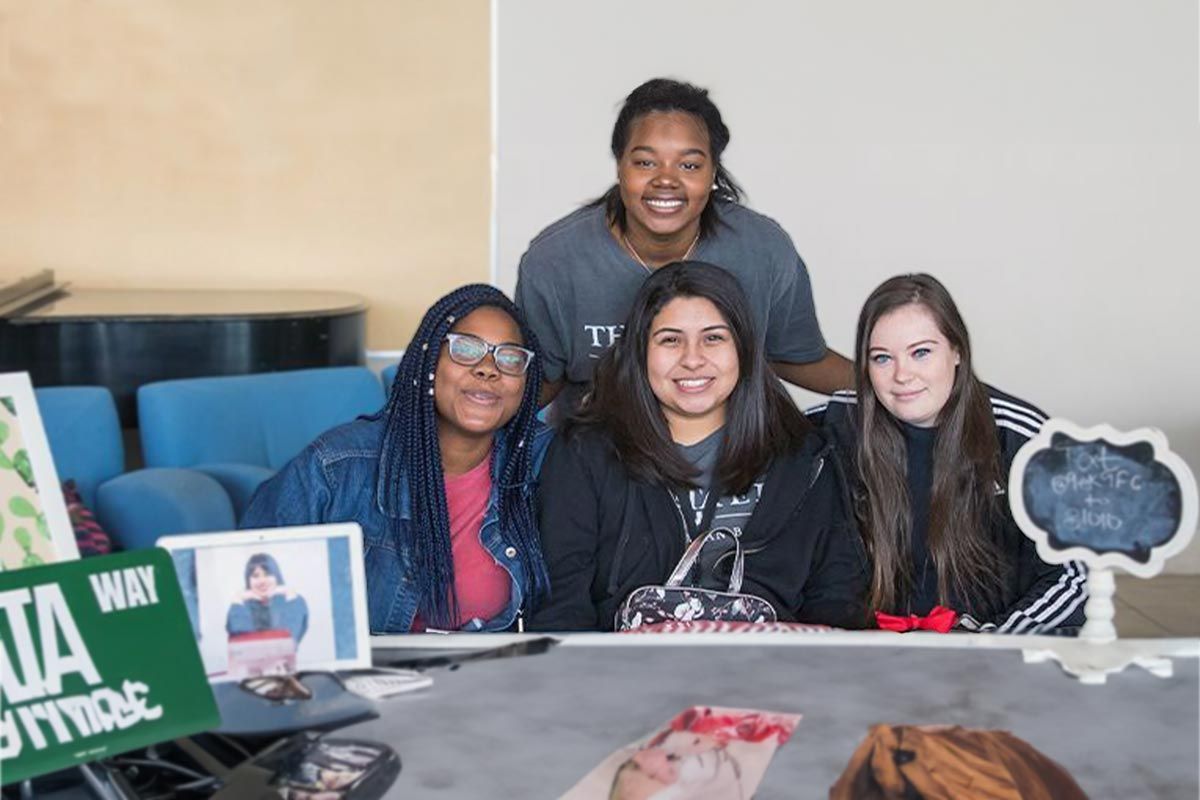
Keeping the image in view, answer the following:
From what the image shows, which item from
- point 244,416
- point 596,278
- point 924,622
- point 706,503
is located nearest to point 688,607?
point 706,503

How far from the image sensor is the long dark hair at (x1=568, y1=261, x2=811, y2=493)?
8.55ft

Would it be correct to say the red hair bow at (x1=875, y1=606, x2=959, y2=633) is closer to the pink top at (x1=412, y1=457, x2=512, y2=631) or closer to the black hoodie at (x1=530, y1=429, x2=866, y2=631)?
the black hoodie at (x1=530, y1=429, x2=866, y2=631)

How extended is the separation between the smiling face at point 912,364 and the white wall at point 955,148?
10.3 ft

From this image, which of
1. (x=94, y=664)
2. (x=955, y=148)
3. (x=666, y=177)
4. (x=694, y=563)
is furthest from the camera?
(x=955, y=148)

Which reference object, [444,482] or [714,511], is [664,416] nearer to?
[714,511]

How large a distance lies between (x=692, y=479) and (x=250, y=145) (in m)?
3.60

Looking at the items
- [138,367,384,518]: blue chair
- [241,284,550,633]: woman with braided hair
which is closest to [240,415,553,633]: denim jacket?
[241,284,550,633]: woman with braided hair

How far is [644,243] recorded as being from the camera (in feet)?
10.5

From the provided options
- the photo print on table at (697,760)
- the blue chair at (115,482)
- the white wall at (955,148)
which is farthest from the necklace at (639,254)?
the white wall at (955,148)

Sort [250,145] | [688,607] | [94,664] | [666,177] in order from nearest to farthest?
[94,664] → [688,607] → [666,177] → [250,145]

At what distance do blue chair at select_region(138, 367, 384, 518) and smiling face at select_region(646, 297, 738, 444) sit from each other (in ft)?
5.31

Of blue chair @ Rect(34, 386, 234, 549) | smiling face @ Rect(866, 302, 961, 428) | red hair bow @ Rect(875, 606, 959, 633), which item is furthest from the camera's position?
blue chair @ Rect(34, 386, 234, 549)

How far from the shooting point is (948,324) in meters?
2.71

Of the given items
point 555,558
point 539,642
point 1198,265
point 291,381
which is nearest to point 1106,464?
point 539,642
